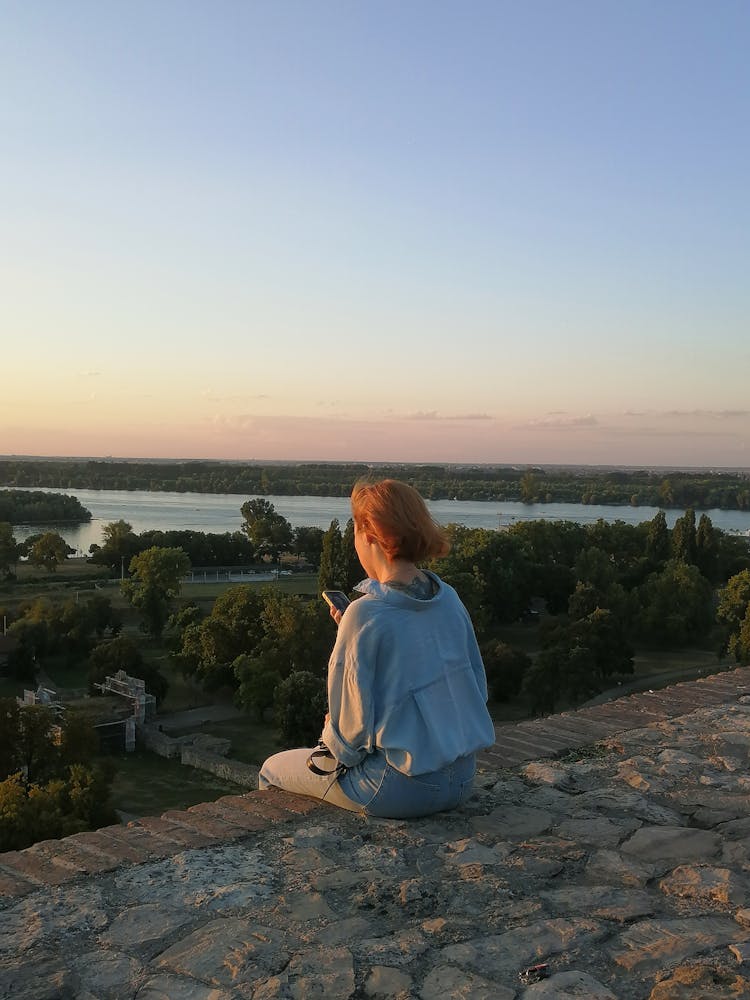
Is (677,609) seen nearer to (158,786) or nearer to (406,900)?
(158,786)

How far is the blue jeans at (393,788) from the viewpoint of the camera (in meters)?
3.18

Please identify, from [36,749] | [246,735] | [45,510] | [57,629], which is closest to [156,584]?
[57,629]

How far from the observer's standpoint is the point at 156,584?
39.7 meters

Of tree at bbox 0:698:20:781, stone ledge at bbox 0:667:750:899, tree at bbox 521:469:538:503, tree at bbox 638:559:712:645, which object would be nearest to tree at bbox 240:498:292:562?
tree at bbox 638:559:712:645

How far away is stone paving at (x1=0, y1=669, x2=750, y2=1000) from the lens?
2.22 m

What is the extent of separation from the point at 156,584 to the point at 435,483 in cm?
10557

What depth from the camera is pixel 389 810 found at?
3.24 metres

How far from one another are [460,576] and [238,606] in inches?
346

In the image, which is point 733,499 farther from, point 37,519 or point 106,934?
point 106,934

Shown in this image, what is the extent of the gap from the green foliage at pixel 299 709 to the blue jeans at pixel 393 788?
67.6 feet

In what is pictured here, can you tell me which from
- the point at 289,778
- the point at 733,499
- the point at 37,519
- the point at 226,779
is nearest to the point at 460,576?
the point at 226,779

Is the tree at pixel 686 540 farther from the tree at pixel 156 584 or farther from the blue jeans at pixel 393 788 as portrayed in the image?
the blue jeans at pixel 393 788

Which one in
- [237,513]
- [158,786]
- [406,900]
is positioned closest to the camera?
[406,900]

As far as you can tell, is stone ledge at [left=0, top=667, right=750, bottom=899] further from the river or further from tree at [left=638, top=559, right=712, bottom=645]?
the river
